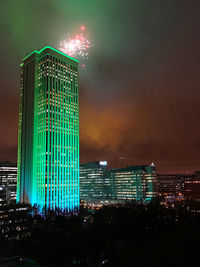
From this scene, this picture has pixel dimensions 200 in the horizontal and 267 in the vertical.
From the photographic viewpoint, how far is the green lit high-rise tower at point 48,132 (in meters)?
136

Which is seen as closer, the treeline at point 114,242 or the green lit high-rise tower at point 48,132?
the treeline at point 114,242

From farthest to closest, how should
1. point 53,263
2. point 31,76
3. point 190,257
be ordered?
point 31,76, point 53,263, point 190,257

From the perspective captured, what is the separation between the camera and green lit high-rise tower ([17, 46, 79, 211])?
5359 inches

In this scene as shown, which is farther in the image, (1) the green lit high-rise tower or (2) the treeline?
(1) the green lit high-rise tower

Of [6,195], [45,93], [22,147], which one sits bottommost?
[6,195]

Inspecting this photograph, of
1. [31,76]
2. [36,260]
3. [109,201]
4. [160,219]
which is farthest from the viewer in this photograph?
[109,201]

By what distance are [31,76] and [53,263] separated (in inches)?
4871

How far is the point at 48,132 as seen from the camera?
139 meters

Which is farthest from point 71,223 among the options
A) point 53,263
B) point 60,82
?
point 60,82

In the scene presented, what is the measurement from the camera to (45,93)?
14250 centimetres

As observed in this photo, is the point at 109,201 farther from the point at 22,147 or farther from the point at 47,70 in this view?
the point at 47,70

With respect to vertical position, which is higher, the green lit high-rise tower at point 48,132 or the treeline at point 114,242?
the green lit high-rise tower at point 48,132

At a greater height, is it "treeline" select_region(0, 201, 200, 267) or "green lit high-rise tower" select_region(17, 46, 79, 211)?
"green lit high-rise tower" select_region(17, 46, 79, 211)

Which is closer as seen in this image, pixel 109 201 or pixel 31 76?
pixel 31 76
